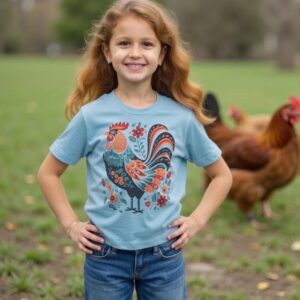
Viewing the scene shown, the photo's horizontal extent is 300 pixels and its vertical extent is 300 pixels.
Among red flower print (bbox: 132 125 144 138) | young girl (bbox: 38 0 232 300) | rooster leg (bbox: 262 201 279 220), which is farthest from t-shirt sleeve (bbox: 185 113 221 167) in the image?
rooster leg (bbox: 262 201 279 220)

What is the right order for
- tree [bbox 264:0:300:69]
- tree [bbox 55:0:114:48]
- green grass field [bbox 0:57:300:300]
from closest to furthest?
1. green grass field [bbox 0:57:300:300]
2. tree [bbox 264:0:300:69]
3. tree [bbox 55:0:114:48]

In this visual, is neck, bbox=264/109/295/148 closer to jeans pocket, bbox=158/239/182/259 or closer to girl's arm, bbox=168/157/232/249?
girl's arm, bbox=168/157/232/249

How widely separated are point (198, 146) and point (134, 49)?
0.52m

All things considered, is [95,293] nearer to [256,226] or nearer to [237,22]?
[256,226]

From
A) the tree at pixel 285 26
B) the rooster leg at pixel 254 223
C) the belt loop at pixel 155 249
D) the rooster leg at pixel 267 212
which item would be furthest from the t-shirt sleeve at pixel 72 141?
the tree at pixel 285 26

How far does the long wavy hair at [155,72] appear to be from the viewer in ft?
7.23

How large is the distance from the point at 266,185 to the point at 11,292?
2782 mm

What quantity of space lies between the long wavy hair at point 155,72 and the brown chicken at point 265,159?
272cm

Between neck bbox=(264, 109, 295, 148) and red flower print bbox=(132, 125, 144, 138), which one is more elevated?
red flower print bbox=(132, 125, 144, 138)

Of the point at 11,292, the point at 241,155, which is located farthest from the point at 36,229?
the point at 241,155

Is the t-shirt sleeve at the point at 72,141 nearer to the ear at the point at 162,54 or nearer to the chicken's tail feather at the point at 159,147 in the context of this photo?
Result: the chicken's tail feather at the point at 159,147

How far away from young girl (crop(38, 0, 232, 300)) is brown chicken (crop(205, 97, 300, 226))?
110 inches

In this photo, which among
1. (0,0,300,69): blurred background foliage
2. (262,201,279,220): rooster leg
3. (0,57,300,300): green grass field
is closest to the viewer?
(0,57,300,300): green grass field

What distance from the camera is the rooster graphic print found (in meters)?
2.11
